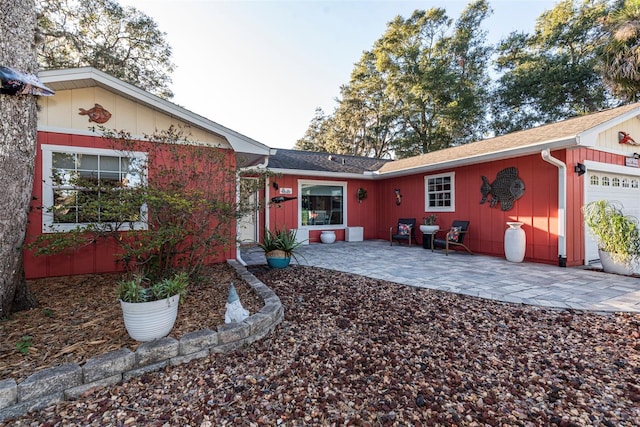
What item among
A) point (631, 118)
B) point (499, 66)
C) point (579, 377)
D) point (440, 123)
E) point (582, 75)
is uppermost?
point (499, 66)

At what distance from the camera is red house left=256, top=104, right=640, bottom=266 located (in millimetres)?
5301

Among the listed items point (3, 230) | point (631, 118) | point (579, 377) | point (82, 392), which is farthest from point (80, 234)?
point (631, 118)

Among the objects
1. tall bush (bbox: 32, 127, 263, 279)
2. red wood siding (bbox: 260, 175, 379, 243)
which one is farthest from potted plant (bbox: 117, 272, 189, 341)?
red wood siding (bbox: 260, 175, 379, 243)

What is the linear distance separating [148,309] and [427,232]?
6.80 meters

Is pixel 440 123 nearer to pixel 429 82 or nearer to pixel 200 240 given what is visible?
pixel 429 82

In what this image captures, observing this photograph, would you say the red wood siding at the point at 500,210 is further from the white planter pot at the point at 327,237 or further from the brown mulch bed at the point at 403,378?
the brown mulch bed at the point at 403,378

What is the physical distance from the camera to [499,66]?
16.2 meters

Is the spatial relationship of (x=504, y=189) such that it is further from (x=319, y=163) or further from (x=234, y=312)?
(x=234, y=312)

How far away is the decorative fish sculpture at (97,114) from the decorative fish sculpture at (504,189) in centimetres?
761

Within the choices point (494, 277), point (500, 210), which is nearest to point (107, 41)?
point (500, 210)

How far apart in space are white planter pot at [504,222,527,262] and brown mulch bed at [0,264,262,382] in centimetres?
534

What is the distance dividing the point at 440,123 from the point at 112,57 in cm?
1588

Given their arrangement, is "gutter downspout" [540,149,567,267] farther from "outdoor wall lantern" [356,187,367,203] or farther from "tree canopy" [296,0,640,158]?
"tree canopy" [296,0,640,158]

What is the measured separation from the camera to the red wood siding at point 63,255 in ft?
12.9
